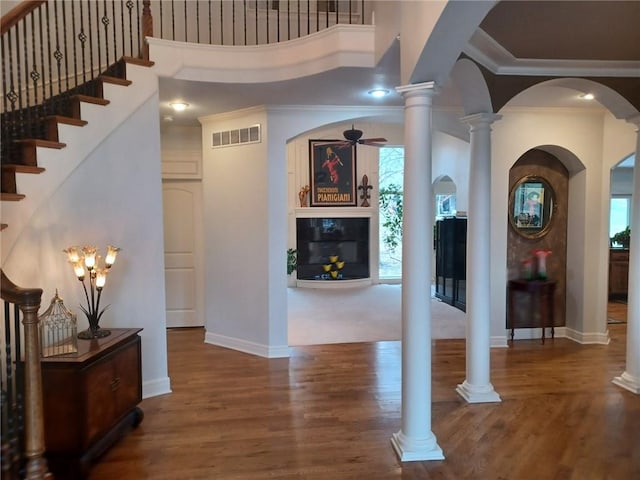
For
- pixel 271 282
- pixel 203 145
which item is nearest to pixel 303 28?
pixel 203 145

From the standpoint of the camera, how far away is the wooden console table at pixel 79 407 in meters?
2.81

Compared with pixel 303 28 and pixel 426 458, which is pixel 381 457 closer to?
pixel 426 458

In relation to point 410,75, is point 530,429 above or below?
below

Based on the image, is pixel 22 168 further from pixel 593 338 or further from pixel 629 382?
pixel 593 338

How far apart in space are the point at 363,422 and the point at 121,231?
8.35 ft

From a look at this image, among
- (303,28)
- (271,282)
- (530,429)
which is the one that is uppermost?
(303,28)

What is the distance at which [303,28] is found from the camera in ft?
19.0

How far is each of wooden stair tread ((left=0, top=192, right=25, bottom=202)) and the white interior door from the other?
295cm

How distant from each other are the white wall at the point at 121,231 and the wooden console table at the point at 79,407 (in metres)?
0.82

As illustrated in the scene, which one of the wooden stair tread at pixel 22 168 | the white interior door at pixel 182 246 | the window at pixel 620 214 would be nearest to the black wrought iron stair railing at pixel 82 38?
the wooden stair tread at pixel 22 168

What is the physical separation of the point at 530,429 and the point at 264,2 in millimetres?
5442

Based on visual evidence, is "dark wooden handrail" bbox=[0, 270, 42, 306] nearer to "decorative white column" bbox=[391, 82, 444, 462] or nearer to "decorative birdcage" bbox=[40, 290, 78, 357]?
"decorative birdcage" bbox=[40, 290, 78, 357]

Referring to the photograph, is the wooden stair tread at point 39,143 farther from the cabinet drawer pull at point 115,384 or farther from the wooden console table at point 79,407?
the cabinet drawer pull at point 115,384

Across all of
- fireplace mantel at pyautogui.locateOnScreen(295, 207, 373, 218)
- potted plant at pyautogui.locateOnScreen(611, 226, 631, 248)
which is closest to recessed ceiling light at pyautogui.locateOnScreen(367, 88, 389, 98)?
fireplace mantel at pyautogui.locateOnScreen(295, 207, 373, 218)
